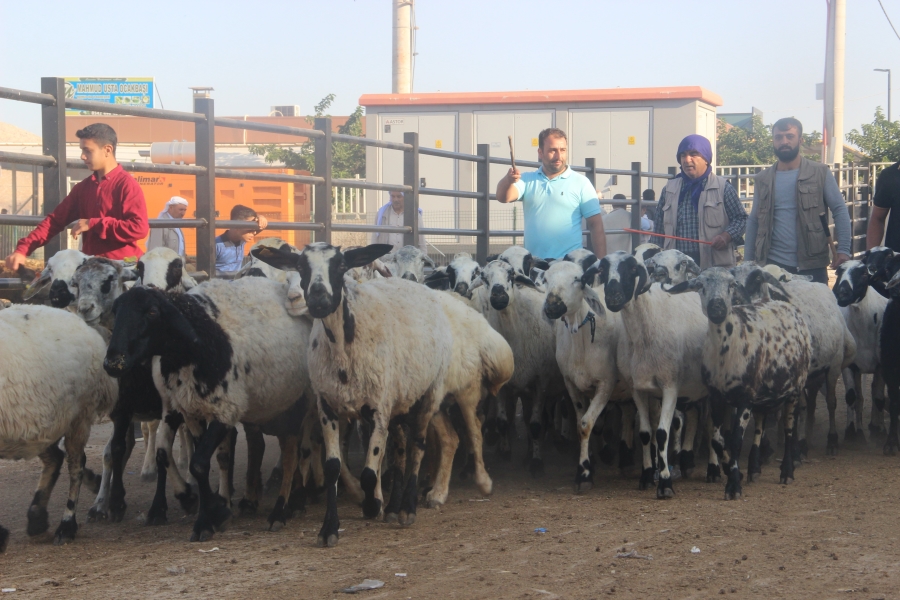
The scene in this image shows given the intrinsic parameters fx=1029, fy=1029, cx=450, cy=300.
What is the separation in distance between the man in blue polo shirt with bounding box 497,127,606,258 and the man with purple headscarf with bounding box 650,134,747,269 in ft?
2.55

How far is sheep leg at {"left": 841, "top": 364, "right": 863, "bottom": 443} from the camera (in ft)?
28.5

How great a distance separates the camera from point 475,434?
7.14 metres

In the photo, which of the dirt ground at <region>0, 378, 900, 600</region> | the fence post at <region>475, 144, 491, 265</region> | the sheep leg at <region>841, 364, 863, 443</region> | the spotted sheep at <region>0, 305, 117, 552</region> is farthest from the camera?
the fence post at <region>475, 144, 491, 265</region>

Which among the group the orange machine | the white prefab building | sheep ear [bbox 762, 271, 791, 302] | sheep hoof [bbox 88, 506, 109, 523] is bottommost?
sheep hoof [bbox 88, 506, 109, 523]

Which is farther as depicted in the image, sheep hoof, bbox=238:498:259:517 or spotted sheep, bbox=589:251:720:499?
spotted sheep, bbox=589:251:720:499

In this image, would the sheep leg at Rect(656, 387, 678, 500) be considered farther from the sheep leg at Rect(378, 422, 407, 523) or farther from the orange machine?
the orange machine

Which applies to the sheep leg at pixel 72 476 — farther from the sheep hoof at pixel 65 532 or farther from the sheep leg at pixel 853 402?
the sheep leg at pixel 853 402

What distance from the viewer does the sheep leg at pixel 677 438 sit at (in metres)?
7.29

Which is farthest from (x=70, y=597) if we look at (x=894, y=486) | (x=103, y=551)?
(x=894, y=486)

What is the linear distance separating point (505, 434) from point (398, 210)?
→ 3.92 m

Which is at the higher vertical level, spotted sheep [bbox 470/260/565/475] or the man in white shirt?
the man in white shirt

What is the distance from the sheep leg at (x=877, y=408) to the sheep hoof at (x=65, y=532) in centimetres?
658

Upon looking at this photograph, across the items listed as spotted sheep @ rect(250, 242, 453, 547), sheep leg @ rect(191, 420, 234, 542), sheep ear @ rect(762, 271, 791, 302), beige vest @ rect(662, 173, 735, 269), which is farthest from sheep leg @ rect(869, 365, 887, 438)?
sheep leg @ rect(191, 420, 234, 542)

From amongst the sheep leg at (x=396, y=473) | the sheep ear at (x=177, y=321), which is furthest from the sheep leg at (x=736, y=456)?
the sheep ear at (x=177, y=321)
